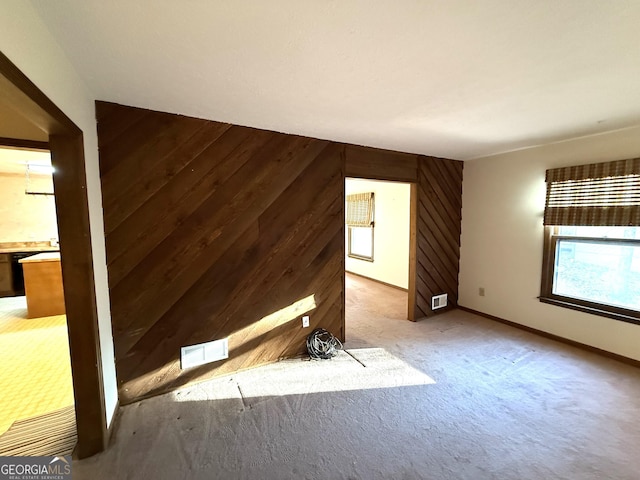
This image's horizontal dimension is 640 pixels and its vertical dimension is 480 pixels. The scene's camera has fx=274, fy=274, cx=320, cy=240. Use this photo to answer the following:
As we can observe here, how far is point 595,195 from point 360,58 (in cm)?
305

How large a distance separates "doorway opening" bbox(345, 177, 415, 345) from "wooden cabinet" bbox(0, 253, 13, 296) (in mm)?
6065

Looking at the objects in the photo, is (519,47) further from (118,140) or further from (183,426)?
(183,426)

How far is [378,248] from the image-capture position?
621 centimetres

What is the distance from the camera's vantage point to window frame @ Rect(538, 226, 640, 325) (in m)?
2.73

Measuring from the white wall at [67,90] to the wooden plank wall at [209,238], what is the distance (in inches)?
5.8

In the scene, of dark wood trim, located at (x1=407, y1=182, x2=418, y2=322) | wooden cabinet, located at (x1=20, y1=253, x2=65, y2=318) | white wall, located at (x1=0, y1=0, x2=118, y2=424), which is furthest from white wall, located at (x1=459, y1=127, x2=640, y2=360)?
wooden cabinet, located at (x1=20, y1=253, x2=65, y2=318)

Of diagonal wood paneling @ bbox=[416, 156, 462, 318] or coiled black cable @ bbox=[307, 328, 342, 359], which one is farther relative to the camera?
diagonal wood paneling @ bbox=[416, 156, 462, 318]

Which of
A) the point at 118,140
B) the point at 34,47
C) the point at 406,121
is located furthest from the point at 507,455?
the point at 118,140

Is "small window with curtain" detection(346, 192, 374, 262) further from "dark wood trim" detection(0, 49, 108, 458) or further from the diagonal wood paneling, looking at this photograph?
"dark wood trim" detection(0, 49, 108, 458)

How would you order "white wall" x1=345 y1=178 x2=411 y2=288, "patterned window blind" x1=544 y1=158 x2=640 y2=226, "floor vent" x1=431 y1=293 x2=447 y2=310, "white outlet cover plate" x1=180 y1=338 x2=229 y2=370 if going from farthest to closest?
"white wall" x1=345 y1=178 x2=411 y2=288
"floor vent" x1=431 y1=293 x2=447 y2=310
"patterned window blind" x1=544 y1=158 x2=640 y2=226
"white outlet cover plate" x1=180 y1=338 x2=229 y2=370

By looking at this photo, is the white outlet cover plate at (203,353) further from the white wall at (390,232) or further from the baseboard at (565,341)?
the white wall at (390,232)

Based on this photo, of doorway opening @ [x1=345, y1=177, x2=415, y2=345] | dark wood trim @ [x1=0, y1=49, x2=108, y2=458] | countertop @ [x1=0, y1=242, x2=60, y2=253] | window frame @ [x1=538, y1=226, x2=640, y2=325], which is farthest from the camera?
countertop @ [x1=0, y1=242, x2=60, y2=253]

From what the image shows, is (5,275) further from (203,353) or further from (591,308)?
(591,308)

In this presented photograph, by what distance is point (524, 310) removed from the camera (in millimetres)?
3527
